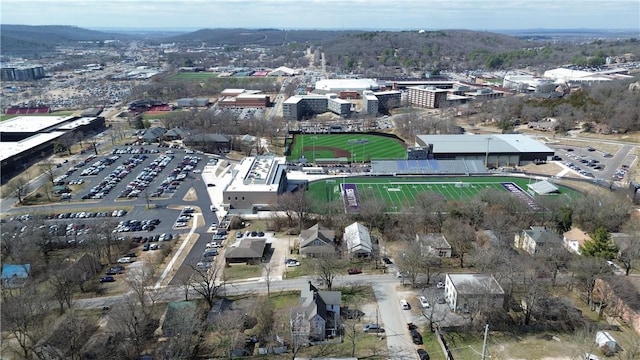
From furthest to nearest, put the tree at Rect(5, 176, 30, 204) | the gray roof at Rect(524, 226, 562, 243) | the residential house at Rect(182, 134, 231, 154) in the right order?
1. the residential house at Rect(182, 134, 231, 154)
2. the tree at Rect(5, 176, 30, 204)
3. the gray roof at Rect(524, 226, 562, 243)

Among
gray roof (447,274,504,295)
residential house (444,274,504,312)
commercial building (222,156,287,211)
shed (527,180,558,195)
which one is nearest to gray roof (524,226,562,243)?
gray roof (447,274,504,295)

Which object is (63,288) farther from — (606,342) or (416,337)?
(606,342)

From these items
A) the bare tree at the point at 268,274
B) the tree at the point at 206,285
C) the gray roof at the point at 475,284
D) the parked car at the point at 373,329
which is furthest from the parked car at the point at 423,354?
the tree at the point at 206,285

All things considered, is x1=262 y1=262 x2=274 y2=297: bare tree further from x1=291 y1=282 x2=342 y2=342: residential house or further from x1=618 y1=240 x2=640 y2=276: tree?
x1=618 y1=240 x2=640 y2=276: tree

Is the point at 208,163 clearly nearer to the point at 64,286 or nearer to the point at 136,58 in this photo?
the point at 64,286

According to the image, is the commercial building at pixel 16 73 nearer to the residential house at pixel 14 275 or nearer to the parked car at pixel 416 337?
the residential house at pixel 14 275
